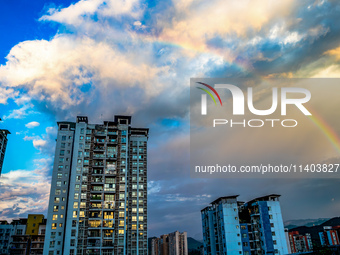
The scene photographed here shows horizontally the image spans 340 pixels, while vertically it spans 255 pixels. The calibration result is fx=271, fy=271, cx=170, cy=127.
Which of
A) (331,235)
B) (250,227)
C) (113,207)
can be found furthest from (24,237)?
(331,235)

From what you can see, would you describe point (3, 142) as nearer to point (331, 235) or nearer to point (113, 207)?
point (113, 207)

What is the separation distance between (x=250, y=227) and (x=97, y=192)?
50.3 m

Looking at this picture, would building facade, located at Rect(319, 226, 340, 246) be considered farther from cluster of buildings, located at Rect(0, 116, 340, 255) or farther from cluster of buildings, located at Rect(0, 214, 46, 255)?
cluster of buildings, located at Rect(0, 214, 46, 255)

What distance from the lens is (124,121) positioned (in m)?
94.4

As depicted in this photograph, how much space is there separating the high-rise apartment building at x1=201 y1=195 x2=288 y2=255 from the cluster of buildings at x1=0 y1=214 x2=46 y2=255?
69.0 metres

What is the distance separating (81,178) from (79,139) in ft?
41.6

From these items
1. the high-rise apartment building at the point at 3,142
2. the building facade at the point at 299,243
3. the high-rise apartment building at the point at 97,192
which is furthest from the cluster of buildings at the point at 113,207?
the building facade at the point at 299,243

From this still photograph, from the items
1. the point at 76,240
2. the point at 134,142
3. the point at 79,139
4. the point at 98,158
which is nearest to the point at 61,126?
the point at 79,139

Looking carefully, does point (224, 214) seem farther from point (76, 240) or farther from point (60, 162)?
point (60, 162)

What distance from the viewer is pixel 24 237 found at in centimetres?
11288

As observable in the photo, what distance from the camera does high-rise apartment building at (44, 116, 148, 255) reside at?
254 ft

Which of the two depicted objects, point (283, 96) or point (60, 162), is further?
point (60, 162)

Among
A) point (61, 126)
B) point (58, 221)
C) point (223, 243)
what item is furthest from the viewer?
point (61, 126)

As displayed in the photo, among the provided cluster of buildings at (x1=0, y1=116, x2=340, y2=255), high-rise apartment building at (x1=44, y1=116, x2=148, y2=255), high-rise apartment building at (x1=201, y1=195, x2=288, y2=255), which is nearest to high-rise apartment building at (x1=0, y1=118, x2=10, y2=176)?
cluster of buildings at (x1=0, y1=116, x2=340, y2=255)
